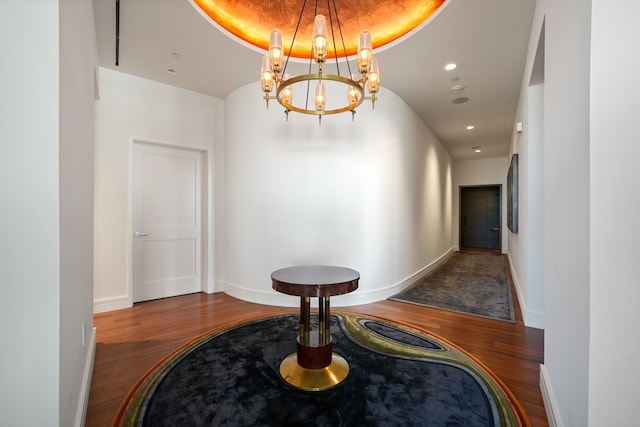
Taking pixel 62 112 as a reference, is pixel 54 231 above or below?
below

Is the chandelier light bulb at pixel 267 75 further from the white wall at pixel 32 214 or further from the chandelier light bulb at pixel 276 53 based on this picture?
the white wall at pixel 32 214

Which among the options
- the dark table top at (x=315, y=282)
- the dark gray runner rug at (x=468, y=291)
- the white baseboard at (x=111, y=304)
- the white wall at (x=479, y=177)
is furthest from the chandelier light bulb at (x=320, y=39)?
the white wall at (x=479, y=177)

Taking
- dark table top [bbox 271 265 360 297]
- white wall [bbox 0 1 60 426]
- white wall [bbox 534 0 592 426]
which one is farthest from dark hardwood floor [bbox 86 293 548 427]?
dark table top [bbox 271 265 360 297]

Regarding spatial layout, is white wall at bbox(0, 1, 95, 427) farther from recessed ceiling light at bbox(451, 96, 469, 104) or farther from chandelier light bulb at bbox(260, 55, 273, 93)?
recessed ceiling light at bbox(451, 96, 469, 104)

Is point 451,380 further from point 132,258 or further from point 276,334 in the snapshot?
point 132,258

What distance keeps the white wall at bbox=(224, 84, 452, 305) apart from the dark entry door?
21.8 feet

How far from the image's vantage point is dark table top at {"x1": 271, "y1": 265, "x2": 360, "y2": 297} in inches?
77.0

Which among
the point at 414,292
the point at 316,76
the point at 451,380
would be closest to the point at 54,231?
the point at 316,76

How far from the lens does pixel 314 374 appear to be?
6.77 ft

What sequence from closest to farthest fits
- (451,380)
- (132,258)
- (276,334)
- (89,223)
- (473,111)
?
(451,380) → (89,223) → (276,334) → (132,258) → (473,111)

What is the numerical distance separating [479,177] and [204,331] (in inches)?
360

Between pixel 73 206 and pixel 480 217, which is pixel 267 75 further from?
pixel 480 217

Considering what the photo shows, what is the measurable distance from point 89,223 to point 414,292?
4051 mm

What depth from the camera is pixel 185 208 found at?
4.27 meters
